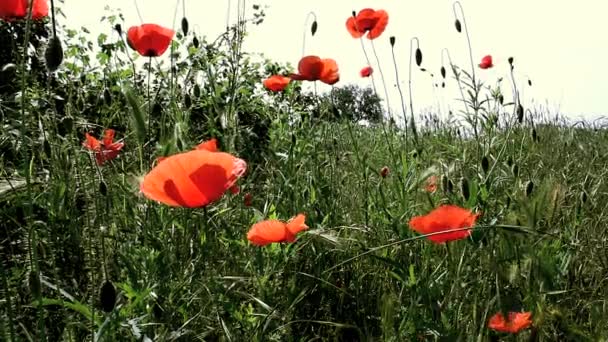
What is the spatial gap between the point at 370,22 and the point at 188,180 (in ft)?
5.51

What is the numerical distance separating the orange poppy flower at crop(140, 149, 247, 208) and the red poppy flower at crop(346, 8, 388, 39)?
1615 millimetres

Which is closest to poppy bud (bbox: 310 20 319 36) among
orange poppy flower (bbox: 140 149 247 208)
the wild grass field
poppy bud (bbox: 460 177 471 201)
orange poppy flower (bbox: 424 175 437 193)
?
the wild grass field

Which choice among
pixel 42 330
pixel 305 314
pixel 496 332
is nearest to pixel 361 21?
pixel 305 314

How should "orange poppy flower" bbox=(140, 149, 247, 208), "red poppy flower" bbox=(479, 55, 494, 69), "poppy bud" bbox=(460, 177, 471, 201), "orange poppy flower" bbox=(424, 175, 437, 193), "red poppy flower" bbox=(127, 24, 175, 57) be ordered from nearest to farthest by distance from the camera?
"orange poppy flower" bbox=(140, 149, 247, 208) < "poppy bud" bbox=(460, 177, 471, 201) < "red poppy flower" bbox=(127, 24, 175, 57) < "orange poppy flower" bbox=(424, 175, 437, 193) < "red poppy flower" bbox=(479, 55, 494, 69)

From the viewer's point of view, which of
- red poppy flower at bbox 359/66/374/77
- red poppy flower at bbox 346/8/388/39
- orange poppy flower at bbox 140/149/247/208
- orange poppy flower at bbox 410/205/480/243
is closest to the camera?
orange poppy flower at bbox 140/149/247/208

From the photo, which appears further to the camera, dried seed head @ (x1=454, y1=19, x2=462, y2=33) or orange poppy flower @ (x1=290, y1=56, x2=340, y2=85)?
dried seed head @ (x1=454, y1=19, x2=462, y2=33)

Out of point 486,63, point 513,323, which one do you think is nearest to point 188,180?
point 513,323

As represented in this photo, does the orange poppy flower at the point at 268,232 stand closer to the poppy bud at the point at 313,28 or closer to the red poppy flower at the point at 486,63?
the poppy bud at the point at 313,28

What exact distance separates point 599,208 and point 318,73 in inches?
54.3

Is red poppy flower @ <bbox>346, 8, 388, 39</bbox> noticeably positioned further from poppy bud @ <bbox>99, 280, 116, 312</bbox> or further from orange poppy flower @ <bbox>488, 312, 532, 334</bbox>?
poppy bud @ <bbox>99, 280, 116, 312</bbox>

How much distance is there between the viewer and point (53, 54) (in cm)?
97

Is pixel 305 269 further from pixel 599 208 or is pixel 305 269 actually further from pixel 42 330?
pixel 599 208

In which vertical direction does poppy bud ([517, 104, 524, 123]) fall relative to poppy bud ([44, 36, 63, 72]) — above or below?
below

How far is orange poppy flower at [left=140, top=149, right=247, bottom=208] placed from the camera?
1.12 metres
